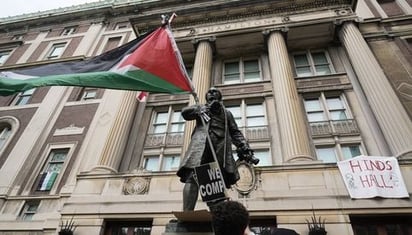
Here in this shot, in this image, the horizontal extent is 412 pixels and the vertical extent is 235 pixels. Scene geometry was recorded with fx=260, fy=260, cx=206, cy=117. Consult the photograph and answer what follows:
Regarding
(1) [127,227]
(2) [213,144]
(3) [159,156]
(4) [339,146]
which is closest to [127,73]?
(2) [213,144]

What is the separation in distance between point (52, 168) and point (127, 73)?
1111 centimetres

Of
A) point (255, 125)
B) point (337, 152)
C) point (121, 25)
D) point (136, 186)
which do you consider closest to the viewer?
point (136, 186)

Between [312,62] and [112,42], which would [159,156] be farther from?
[112,42]

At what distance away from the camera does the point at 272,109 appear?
1364 centimetres

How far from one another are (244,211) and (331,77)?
46.4 feet

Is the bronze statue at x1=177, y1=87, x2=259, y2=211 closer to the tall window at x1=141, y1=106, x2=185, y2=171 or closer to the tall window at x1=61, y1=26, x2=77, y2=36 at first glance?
the tall window at x1=141, y1=106, x2=185, y2=171

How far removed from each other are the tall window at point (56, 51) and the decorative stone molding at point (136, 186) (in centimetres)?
1567

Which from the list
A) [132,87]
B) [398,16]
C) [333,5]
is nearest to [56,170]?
[132,87]

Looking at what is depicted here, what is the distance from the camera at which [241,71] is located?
1633 cm

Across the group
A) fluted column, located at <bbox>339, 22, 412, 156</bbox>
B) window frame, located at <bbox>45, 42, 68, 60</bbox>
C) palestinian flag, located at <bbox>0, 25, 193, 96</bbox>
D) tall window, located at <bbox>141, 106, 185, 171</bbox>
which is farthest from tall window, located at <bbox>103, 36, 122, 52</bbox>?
fluted column, located at <bbox>339, 22, 412, 156</bbox>

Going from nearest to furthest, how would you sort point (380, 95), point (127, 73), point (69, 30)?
point (127, 73), point (380, 95), point (69, 30)

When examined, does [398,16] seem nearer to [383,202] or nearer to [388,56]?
[388,56]

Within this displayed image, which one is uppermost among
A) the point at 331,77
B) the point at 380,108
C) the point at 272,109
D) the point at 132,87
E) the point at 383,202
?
the point at 331,77

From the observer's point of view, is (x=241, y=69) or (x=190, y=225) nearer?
(x=190, y=225)
